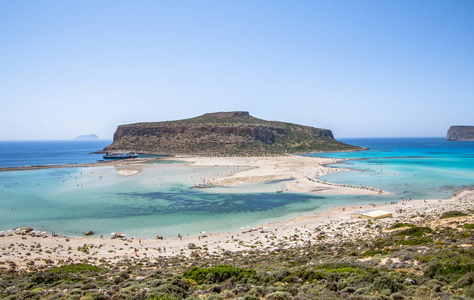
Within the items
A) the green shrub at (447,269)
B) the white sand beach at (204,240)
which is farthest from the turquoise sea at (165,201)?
the green shrub at (447,269)

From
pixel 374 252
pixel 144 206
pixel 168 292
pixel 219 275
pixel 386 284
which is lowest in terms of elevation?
pixel 144 206

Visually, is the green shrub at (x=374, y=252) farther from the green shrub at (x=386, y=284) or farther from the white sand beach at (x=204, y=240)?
the green shrub at (x=386, y=284)

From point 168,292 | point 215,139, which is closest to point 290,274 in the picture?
point 168,292

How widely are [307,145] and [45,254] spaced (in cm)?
11107

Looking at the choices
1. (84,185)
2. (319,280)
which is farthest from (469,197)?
(84,185)

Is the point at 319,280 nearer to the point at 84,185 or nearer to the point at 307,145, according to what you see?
the point at 84,185

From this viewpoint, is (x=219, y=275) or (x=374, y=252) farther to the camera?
(x=374, y=252)

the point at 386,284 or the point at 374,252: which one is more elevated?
the point at 386,284

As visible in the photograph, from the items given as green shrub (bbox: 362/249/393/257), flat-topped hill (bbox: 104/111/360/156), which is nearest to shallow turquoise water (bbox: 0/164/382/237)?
green shrub (bbox: 362/249/393/257)

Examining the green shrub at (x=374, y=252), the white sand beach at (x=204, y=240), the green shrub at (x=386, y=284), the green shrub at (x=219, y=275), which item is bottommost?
the white sand beach at (x=204, y=240)

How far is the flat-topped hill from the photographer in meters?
104

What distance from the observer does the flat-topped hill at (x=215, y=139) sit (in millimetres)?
103875

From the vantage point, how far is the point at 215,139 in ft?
357

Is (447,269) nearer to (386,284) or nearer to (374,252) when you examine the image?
(386,284)
